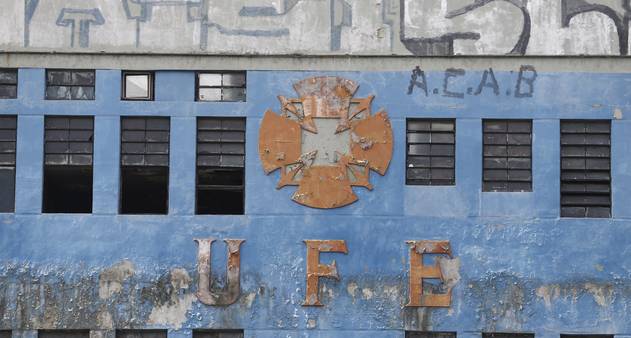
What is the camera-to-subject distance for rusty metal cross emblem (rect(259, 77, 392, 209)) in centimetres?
2456

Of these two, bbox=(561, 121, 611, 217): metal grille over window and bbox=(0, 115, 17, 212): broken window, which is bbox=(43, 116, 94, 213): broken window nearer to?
bbox=(0, 115, 17, 212): broken window

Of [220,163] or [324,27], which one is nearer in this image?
[220,163]

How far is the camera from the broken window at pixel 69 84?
981 inches

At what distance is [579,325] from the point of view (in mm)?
24203

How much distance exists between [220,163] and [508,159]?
5.12 metres

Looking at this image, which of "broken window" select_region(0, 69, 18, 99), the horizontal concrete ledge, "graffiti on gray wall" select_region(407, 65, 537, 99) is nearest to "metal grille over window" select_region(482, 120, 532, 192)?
"graffiti on gray wall" select_region(407, 65, 537, 99)

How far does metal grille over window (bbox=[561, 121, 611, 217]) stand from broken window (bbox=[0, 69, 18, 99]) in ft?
32.2

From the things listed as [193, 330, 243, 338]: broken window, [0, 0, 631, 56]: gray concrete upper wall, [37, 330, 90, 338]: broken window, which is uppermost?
[0, 0, 631, 56]: gray concrete upper wall

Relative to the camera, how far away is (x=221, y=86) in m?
24.9

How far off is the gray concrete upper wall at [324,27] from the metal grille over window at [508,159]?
1.46 metres

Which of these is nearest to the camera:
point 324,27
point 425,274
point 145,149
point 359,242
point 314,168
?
point 425,274

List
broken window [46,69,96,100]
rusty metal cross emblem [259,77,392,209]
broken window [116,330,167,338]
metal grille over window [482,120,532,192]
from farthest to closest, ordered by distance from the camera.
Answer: broken window [46,69,96,100] → metal grille over window [482,120,532,192] → rusty metal cross emblem [259,77,392,209] → broken window [116,330,167,338]

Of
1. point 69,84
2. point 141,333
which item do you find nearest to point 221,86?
point 69,84

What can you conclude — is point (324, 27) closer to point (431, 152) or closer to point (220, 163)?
point (431, 152)
